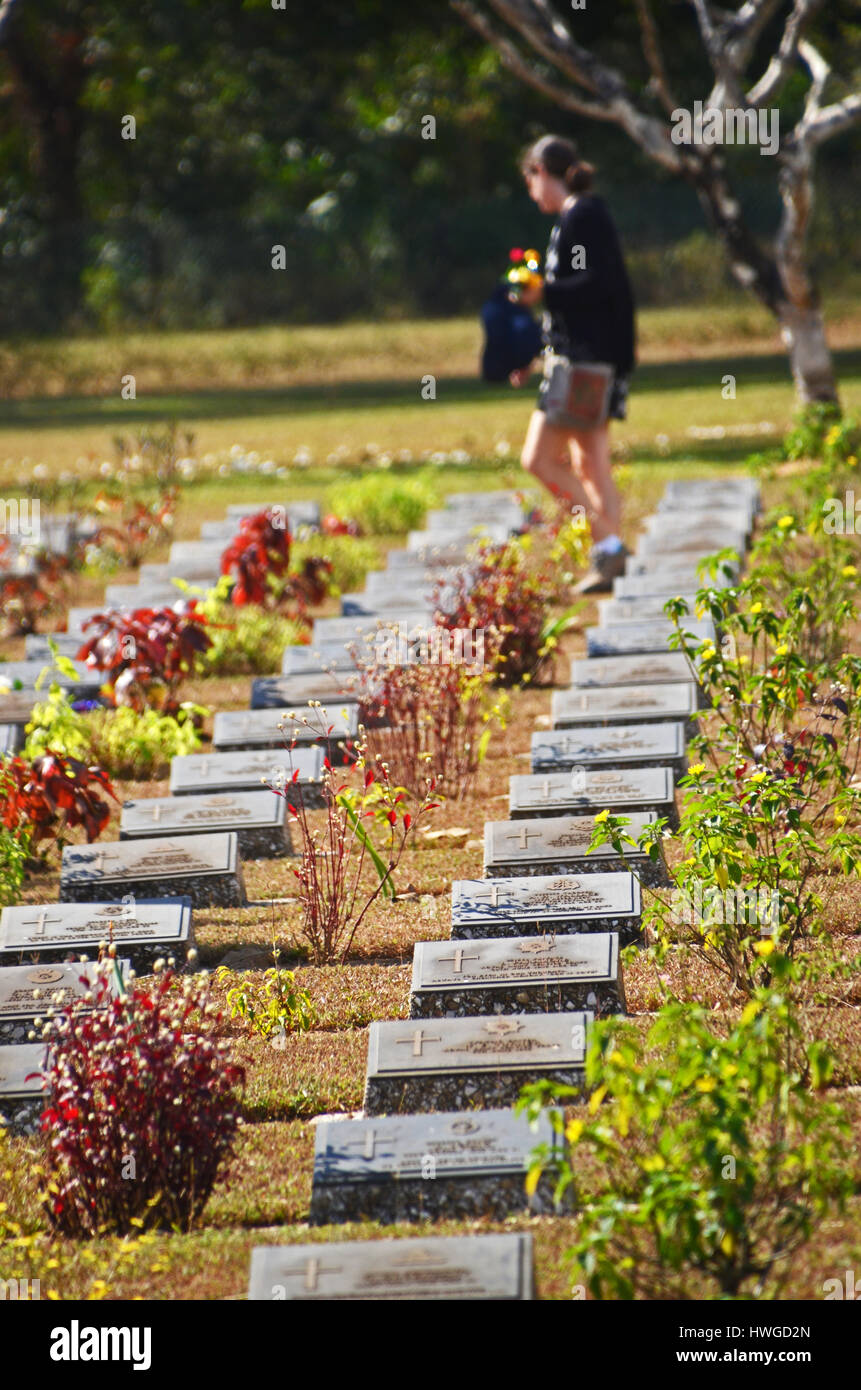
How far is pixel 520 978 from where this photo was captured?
4520mm

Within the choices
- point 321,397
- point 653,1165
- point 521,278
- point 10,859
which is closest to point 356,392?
point 321,397

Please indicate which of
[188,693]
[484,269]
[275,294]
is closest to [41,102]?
[275,294]

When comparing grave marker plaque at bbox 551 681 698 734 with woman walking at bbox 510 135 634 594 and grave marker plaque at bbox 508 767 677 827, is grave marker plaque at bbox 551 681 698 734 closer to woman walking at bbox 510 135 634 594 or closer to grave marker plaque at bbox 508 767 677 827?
grave marker plaque at bbox 508 767 677 827

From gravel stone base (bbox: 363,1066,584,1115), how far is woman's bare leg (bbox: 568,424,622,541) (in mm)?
5622

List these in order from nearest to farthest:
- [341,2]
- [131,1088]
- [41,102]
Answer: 1. [131,1088]
2. [341,2]
3. [41,102]

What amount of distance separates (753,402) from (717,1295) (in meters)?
16.0

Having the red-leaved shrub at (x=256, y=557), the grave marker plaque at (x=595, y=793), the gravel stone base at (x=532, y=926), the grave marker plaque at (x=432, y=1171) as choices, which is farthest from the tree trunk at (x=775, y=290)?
the grave marker plaque at (x=432, y=1171)

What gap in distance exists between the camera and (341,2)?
998 inches

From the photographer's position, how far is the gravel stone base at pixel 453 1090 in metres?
4.04

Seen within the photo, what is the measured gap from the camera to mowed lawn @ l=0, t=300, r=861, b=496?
17.1 m

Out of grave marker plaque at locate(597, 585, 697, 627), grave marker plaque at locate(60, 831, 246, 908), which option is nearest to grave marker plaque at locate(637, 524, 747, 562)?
grave marker plaque at locate(597, 585, 697, 627)

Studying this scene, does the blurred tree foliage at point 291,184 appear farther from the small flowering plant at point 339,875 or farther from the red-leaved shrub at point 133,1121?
the red-leaved shrub at point 133,1121

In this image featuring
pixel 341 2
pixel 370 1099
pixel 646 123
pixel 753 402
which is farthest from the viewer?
pixel 341 2
